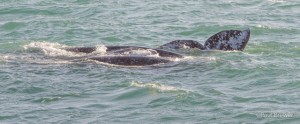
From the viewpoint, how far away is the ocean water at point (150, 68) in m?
14.4

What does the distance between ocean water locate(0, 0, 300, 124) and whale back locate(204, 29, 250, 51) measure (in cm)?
36

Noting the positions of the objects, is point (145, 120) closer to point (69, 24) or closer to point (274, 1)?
point (69, 24)

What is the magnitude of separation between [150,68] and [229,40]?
292cm

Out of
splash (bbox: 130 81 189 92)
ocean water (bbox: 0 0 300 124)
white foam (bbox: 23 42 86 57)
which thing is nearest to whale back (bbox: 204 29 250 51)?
ocean water (bbox: 0 0 300 124)

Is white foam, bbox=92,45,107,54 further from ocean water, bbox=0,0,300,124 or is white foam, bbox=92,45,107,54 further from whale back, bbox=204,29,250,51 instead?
whale back, bbox=204,29,250,51

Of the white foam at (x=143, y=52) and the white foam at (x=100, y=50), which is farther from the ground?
the white foam at (x=100, y=50)

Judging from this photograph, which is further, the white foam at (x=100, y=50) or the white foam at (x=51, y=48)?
the white foam at (x=51, y=48)

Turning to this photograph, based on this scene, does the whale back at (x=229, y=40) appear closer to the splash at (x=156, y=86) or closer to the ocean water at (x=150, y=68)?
the ocean water at (x=150, y=68)

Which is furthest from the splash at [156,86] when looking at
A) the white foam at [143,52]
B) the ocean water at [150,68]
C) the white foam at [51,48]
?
the white foam at [51,48]

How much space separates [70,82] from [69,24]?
863 cm

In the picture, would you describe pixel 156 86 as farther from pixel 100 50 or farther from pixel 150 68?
pixel 100 50

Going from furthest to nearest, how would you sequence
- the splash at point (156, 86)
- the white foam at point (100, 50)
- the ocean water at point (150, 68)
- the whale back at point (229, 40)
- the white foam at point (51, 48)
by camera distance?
the white foam at point (51, 48)
the whale back at point (229, 40)
the white foam at point (100, 50)
the splash at point (156, 86)
the ocean water at point (150, 68)

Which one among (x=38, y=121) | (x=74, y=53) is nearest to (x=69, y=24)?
(x=74, y=53)

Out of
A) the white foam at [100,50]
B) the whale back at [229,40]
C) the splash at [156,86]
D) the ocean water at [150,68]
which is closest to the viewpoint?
the ocean water at [150,68]
